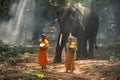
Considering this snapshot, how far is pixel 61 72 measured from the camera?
41.4 feet

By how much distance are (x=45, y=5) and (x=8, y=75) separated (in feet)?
56.9

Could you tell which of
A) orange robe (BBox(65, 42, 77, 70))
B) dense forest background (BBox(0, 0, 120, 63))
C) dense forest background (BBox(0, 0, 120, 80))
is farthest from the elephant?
dense forest background (BBox(0, 0, 120, 63))

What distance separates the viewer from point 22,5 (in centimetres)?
3200

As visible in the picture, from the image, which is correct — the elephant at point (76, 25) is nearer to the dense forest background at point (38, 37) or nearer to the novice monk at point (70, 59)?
the dense forest background at point (38, 37)

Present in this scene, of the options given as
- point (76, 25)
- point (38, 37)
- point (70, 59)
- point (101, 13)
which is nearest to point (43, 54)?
point (70, 59)

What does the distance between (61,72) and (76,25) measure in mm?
3721

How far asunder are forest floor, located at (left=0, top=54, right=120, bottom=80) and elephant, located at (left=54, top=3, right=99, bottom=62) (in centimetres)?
98

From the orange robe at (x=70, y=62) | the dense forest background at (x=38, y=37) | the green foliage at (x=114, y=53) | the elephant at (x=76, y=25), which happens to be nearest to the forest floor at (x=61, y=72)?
the dense forest background at (x=38, y=37)

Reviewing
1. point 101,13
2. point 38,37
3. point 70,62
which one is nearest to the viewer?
point 70,62

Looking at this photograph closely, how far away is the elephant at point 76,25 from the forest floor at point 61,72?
98 centimetres

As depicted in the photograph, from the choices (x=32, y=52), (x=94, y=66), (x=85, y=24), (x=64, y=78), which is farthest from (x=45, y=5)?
(x=64, y=78)

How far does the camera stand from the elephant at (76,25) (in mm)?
15070

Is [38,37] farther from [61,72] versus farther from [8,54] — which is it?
[61,72]

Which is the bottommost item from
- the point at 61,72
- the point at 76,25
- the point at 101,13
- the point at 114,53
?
the point at 114,53
